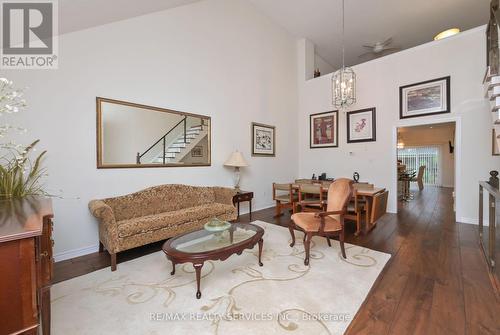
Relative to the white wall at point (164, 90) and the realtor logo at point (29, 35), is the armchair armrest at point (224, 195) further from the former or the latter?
the realtor logo at point (29, 35)

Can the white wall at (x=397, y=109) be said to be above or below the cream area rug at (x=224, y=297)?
above

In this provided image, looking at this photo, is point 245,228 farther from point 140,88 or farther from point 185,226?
point 140,88

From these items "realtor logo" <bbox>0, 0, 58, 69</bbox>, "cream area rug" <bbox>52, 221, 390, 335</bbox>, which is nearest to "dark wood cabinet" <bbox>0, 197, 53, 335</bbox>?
"cream area rug" <bbox>52, 221, 390, 335</bbox>

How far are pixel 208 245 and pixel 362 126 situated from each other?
4.76 metres

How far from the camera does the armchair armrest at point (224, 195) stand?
3.97 meters

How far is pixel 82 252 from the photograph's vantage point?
2.87 m

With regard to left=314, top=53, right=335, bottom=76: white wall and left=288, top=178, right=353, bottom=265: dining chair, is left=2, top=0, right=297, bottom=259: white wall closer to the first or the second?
left=314, top=53, right=335, bottom=76: white wall

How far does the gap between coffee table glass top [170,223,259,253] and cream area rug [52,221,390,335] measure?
33cm

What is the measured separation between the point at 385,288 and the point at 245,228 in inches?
60.8

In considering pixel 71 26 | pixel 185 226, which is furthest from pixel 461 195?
pixel 71 26

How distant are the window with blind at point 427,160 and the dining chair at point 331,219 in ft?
30.1

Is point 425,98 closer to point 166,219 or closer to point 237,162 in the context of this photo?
point 237,162

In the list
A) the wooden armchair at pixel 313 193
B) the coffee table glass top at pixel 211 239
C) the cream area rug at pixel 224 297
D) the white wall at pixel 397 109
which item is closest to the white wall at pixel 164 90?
the white wall at pixel 397 109

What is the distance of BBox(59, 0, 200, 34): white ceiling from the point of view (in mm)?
2265
